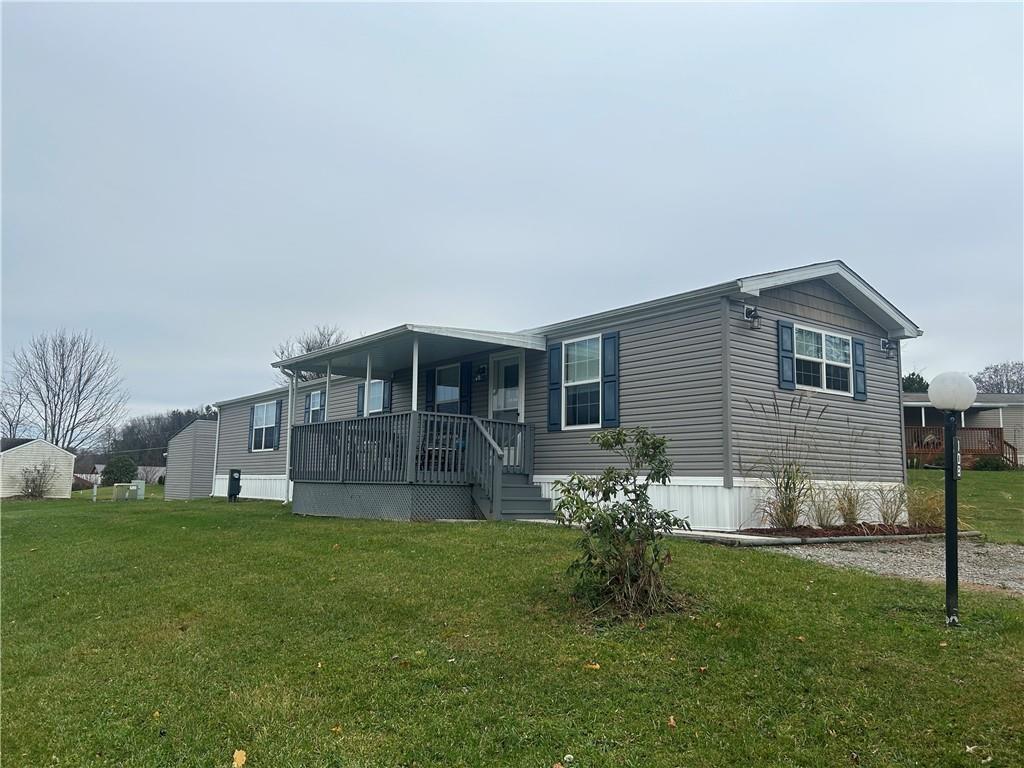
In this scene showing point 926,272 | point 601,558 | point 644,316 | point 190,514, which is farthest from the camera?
point 926,272

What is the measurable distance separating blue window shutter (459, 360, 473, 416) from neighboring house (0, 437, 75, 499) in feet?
63.3

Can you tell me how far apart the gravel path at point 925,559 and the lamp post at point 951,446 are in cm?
166

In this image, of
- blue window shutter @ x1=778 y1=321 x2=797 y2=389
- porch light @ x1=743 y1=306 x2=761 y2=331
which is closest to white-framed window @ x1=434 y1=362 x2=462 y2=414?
porch light @ x1=743 y1=306 x2=761 y2=331

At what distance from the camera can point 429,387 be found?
50.0 feet

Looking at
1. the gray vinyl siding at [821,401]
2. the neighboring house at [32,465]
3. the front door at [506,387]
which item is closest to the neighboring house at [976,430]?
the gray vinyl siding at [821,401]

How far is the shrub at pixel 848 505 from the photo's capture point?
9914 mm

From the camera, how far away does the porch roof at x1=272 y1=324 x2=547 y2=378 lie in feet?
38.4

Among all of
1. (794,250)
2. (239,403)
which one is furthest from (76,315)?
(794,250)

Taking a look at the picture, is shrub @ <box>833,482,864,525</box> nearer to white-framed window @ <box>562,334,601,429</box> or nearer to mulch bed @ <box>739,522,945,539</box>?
mulch bed @ <box>739,522,945,539</box>

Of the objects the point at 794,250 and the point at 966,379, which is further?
the point at 794,250

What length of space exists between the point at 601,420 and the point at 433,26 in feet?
22.1

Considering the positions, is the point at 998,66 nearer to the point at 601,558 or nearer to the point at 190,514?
the point at 601,558

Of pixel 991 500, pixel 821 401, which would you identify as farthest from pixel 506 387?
pixel 991 500

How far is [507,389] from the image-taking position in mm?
13383
